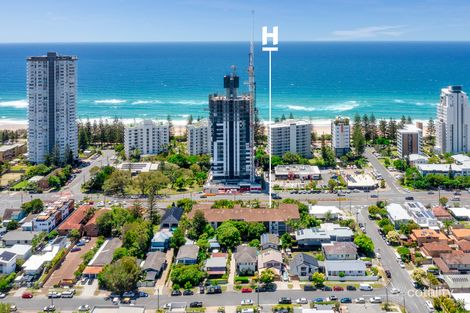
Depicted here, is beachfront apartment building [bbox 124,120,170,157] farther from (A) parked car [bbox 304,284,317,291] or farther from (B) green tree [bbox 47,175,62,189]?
(A) parked car [bbox 304,284,317,291]

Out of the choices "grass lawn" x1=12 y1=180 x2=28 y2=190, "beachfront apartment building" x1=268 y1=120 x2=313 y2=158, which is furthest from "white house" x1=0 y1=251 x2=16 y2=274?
"beachfront apartment building" x1=268 y1=120 x2=313 y2=158

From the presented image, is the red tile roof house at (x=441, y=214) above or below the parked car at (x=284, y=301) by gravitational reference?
above

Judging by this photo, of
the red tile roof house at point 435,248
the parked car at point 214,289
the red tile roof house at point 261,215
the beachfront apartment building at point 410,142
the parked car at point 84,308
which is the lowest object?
the parked car at point 84,308

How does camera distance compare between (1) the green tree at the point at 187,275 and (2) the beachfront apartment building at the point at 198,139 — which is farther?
(2) the beachfront apartment building at the point at 198,139

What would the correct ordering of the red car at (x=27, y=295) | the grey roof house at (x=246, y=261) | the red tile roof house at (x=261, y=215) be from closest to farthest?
1. the red car at (x=27, y=295)
2. the grey roof house at (x=246, y=261)
3. the red tile roof house at (x=261, y=215)

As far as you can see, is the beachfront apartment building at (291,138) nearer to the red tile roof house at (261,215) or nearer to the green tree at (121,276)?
the red tile roof house at (261,215)

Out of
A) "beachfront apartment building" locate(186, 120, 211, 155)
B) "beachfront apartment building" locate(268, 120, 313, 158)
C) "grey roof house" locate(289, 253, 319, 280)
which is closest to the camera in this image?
"grey roof house" locate(289, 253, 319, 280)

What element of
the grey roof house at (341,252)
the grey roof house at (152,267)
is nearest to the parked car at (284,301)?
the grey roof house at (341,252)

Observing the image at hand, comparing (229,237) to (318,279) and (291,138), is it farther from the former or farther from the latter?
(291,138)
